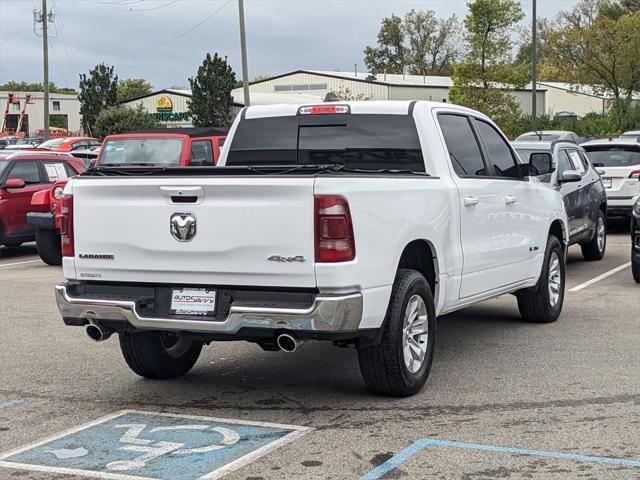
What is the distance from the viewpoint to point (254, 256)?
6.18 m

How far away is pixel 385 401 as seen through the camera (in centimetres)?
679

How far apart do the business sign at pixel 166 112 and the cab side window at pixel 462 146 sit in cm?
5941

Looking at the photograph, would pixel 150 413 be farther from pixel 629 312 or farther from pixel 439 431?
pixel 629 312

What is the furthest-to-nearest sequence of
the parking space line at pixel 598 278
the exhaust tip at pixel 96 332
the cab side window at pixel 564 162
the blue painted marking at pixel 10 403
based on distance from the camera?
the cab side window at pixel 564 162 → the parking space line at pixel 598 278 → the blue painted marking at pixel 10 403 → the exhaust tip at pixel 96 332

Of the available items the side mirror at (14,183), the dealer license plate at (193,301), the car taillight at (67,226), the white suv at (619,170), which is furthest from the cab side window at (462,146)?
the side mirror at (14,183)

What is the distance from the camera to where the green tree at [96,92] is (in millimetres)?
58562

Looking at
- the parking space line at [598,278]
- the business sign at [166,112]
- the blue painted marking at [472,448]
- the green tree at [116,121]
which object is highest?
the business sign at [166,112]

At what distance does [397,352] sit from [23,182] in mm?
11901

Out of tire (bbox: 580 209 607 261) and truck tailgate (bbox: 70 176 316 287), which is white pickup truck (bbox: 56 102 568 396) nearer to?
truck tailgate (bbox: 70 176 316 287)

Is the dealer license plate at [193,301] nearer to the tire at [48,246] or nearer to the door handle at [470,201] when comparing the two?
the door handle at [470,201]

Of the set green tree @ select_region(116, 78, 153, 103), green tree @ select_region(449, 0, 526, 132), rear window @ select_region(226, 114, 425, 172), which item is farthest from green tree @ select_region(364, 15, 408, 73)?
rear window @ select_region(226, 114, 425, 172)

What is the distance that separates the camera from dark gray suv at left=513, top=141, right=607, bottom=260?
44.9 ft

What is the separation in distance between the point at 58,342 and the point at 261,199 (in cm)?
386

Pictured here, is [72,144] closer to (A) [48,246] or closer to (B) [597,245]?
(A) [48,246]
